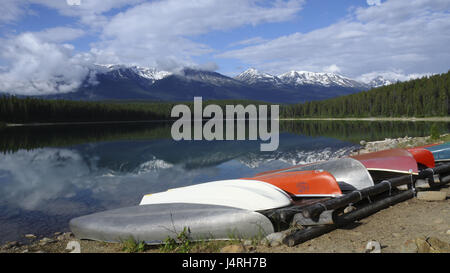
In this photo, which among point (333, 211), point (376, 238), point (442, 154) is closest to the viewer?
point (376, 238)

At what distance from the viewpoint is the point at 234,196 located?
733cm

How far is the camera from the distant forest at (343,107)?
3314 inches

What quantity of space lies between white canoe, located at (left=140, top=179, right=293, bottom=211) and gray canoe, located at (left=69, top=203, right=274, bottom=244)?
305 mm

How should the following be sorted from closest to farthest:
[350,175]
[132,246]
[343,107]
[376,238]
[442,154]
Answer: [376,238], [132,246], [350,175], [442,154], [343,107]

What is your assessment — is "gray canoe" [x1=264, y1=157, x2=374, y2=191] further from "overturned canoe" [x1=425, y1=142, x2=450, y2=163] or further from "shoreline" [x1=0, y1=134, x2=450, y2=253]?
"overturned canoe" [x1=425, y1=142, x2=450, y2=163]

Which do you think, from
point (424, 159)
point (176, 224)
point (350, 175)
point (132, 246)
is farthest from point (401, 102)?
point (132, 246)

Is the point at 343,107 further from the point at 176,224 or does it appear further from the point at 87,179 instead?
the point at 176,224

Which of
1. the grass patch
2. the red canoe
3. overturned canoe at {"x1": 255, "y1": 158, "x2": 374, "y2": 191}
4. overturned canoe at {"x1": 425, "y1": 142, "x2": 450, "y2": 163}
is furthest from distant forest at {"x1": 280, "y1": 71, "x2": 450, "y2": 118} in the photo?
the grass patch

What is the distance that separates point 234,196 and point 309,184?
6.58 ft

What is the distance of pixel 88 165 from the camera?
74.4ft

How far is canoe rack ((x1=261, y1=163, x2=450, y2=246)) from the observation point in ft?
19.4

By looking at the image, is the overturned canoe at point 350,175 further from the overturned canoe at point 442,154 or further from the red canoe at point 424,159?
the overturned canoe at point 442,154
